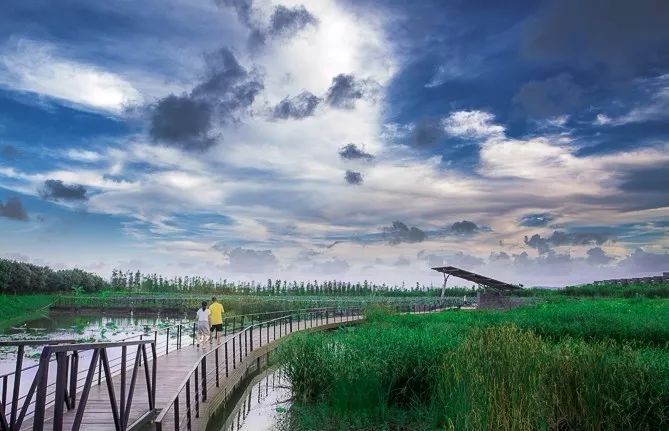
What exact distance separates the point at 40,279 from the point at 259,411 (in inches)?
2211

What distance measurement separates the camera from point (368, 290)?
3312 inches

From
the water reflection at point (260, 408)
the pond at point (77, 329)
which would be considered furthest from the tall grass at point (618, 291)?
the water reflection at point (260, 408)

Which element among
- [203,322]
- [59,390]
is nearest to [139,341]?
[59,390]

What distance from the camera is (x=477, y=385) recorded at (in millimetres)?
8633

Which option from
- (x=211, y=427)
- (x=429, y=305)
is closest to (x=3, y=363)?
(x=211, y=427)

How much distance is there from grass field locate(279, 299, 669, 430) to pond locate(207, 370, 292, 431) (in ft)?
1.54

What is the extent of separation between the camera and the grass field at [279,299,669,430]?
28.8 feet

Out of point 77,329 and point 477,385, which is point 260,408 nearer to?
point 477,385

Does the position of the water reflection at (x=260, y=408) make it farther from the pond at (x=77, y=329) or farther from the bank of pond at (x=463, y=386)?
the pond at (x=77, y=329)

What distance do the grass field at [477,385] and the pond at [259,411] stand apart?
47 centimetres

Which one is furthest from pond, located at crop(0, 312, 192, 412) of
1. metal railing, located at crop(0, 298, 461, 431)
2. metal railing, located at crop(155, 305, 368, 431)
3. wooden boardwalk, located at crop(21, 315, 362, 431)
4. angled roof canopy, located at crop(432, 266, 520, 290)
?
angled roof canopy, located at crop(432, 266, 520, 290)

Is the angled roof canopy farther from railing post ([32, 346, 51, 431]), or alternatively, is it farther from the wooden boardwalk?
railing post ([32, 346, 51, 431])

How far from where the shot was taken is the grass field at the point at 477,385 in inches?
345

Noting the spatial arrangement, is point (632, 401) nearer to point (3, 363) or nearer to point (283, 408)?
point (283, 408)
